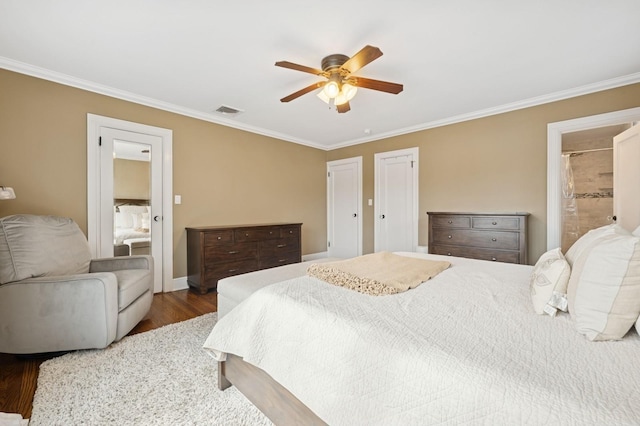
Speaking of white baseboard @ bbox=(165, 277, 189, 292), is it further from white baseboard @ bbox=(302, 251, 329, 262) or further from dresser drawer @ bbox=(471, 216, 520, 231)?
dresser drawer @ bbox=(471, 216, 520, 231)

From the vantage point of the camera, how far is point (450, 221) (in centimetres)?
365

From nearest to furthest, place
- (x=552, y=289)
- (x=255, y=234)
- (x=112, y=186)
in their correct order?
(x=552, y=289)
(x=112, y=186)
(x=255, y=234)

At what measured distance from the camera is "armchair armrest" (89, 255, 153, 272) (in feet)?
8.75

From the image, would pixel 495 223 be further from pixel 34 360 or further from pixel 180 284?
pixel 34 360

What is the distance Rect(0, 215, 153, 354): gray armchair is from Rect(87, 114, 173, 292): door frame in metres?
0.80

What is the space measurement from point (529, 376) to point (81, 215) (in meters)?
3.83

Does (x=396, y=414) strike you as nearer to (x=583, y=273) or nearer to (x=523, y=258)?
(x=583, y=273)

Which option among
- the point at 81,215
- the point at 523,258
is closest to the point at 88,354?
the point at 81,215

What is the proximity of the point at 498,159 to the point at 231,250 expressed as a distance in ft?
12.3

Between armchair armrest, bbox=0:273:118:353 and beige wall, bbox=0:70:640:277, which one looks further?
beige wall, bbox=0:70:640:277

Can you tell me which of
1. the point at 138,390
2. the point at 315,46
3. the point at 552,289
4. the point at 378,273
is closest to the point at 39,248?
the point at 138,390

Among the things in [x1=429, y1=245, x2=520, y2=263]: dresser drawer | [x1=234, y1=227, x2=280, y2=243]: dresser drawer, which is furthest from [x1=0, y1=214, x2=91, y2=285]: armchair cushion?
[x1=429, y1=245, x2=520, y2=263]: dresser drawer

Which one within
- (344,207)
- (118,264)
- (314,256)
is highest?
(344,207)

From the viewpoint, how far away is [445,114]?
12.8 feet
